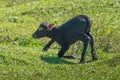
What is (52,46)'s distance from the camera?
857 inches

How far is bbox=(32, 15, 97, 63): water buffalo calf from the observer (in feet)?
57.6

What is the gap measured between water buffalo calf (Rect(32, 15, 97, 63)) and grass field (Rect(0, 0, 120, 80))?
0.58 metres

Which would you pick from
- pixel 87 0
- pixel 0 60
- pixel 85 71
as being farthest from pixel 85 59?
pixel 87 0

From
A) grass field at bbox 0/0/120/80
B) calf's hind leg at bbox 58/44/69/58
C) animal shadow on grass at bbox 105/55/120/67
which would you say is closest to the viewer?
grass field at bbox 0/0/120/80

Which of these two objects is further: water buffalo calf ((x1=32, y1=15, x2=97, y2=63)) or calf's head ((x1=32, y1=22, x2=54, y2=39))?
calf's head ((x1=32, y1=22, x2=54, y2=39))

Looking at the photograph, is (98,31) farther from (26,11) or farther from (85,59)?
(26,11)

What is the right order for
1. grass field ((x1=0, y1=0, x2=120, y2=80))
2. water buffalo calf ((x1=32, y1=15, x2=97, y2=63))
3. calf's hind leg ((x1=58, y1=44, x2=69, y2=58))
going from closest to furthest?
grass field ((x1=0, y1=0, x2=120, y2=80))
water buffalo calf ((x1=32, y1=15, x2=97, y2=63))
calf's hind leg ((x1=58, y1=44, x2=69, y2=58))

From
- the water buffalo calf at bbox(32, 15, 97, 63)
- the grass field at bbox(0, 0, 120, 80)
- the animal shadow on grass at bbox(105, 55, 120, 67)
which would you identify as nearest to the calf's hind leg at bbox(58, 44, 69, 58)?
the water buffalo calf at bbox(32, 15, 97, 63)

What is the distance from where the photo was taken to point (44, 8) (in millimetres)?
29984

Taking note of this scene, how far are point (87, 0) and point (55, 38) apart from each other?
1368 cm

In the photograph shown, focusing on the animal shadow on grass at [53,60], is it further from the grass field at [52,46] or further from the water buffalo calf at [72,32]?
the water buffalo calf at [72,32]

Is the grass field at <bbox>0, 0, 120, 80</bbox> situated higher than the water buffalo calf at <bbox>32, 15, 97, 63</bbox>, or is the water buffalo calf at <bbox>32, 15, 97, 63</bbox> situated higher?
the water buffalo calf at <bbox>32, 15, 97, 63</bbox>

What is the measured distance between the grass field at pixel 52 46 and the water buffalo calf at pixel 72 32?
0.58 meters

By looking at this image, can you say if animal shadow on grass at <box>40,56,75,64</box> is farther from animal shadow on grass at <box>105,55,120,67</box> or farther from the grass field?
animal shadow on grass at <box>105,55,120,67</box>
